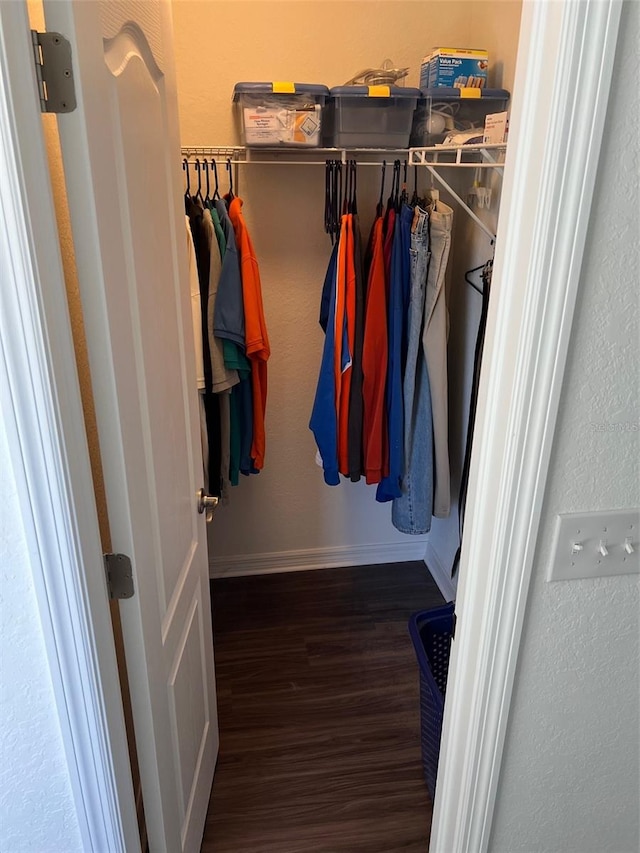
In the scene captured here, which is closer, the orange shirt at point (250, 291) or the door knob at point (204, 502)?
the door knob at point (204, 502)

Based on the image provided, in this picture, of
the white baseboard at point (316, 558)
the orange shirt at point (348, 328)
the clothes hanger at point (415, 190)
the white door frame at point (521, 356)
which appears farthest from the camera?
the white baseboard at point (316, 558)

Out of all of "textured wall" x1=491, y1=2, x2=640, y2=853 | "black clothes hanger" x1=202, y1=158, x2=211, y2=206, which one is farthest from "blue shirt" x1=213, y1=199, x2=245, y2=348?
"textured wall" x1=491, y1=2, x2=640, y2=853

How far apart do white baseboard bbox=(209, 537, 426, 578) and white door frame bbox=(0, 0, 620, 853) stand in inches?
69.4

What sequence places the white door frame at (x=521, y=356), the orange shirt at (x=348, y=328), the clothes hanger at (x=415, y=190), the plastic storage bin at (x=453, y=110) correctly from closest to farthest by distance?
the white door frame at (x=521, y=356) → the plastic storage bin at (x=453, y=110) → the orange shirt at (x=348, y=328) → the clothes hanger at (x=415, y=190)

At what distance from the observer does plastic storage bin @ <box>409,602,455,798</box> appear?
5.70 feet

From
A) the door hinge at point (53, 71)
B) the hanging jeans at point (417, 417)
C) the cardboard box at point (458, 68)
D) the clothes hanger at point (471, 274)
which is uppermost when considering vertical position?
the cardboard box at point (458, 68)

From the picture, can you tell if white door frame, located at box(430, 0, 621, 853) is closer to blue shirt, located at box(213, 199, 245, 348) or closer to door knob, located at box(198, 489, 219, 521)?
door knob, located at box(198, 489, 219, 521)

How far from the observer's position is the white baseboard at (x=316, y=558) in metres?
2.93

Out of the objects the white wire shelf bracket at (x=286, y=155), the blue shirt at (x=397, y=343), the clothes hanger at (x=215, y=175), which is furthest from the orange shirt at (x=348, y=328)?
the clothes hanger at (x=215, y=175)

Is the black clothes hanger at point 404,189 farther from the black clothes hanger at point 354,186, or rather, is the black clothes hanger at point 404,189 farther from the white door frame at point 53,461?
the white door frame at point 53,461

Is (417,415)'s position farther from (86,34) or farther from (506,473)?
(86,34)

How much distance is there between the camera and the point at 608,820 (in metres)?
1.21

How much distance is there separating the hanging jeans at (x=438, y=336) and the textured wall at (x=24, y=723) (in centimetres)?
165

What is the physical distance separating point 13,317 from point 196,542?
97 centimetres
